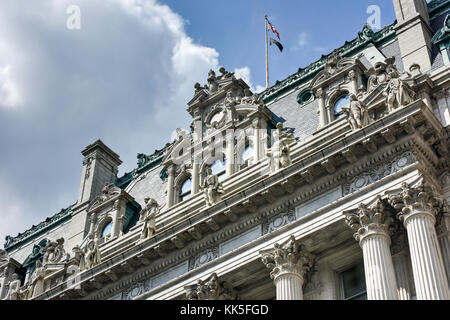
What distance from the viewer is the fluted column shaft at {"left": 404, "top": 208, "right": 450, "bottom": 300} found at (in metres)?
25.5

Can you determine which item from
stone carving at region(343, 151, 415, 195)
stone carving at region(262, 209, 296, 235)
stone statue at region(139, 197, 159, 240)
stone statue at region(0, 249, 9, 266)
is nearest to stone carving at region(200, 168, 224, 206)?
stone statue at region(139, 197, 159, 240)

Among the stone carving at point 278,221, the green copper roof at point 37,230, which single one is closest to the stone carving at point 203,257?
the stone carving at point 278,221

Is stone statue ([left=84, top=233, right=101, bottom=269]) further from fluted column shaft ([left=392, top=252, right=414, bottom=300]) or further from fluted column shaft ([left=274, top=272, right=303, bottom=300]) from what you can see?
fluted column shaft ([left=392, top=252, right=414, bottom=300])

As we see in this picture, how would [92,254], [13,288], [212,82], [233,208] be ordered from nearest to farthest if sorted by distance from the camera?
[233,208], [92,254], [212,82], [13,288]

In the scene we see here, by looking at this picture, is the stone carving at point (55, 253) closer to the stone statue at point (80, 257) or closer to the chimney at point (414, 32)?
the stone statue at point (80, 257)

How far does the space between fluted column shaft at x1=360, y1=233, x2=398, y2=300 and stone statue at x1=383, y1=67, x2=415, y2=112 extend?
4.84 meters

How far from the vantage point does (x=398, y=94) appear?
30562mm

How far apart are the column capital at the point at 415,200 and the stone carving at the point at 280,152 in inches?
206

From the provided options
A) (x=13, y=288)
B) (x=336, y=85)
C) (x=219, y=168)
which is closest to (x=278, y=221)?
(x=219, y=168)

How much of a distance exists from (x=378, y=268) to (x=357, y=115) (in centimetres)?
629

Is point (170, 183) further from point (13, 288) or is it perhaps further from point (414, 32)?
point (414, 32)

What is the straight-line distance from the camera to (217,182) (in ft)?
114

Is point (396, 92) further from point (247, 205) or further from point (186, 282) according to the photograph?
point (186, 282)

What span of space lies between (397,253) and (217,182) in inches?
342
